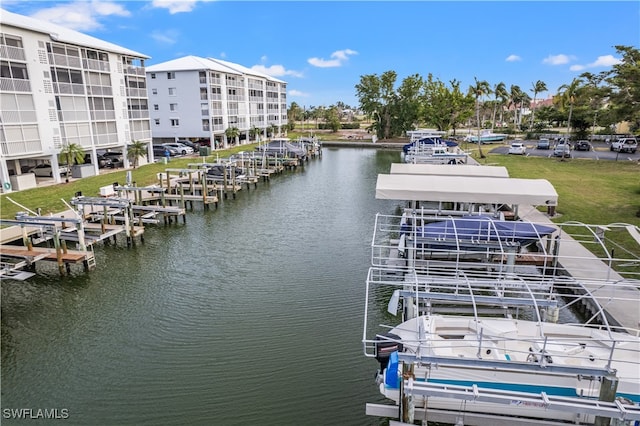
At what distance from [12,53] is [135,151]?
41.5 feet

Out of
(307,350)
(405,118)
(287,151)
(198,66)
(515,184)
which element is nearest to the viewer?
(307,350)

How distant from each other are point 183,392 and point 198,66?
2000 inches

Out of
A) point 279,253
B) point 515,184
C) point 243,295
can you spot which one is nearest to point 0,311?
point 243,295

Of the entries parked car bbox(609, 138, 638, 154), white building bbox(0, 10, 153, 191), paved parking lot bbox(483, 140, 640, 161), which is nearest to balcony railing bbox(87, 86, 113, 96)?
white building bbox(0, 10, 153, 191)

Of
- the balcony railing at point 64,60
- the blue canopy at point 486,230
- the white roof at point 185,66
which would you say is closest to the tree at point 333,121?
the white roof at point 185,66

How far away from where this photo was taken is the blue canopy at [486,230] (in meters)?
14.4

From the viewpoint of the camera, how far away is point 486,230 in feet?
48.3

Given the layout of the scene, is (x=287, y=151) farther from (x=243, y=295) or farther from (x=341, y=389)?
(x=341, y=389)

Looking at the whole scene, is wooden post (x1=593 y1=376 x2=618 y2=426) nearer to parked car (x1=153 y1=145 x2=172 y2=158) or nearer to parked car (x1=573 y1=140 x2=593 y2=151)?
parked car (x1=153 y1=145 x2=172 y2=158)

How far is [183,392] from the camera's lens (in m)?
10.4

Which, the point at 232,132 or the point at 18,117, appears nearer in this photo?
the point at 18,117

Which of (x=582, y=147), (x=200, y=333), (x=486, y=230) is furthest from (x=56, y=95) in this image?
(x=582, y=147)

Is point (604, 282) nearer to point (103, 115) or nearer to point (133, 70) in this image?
point (103, 115)

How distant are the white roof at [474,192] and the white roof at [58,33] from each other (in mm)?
27032
